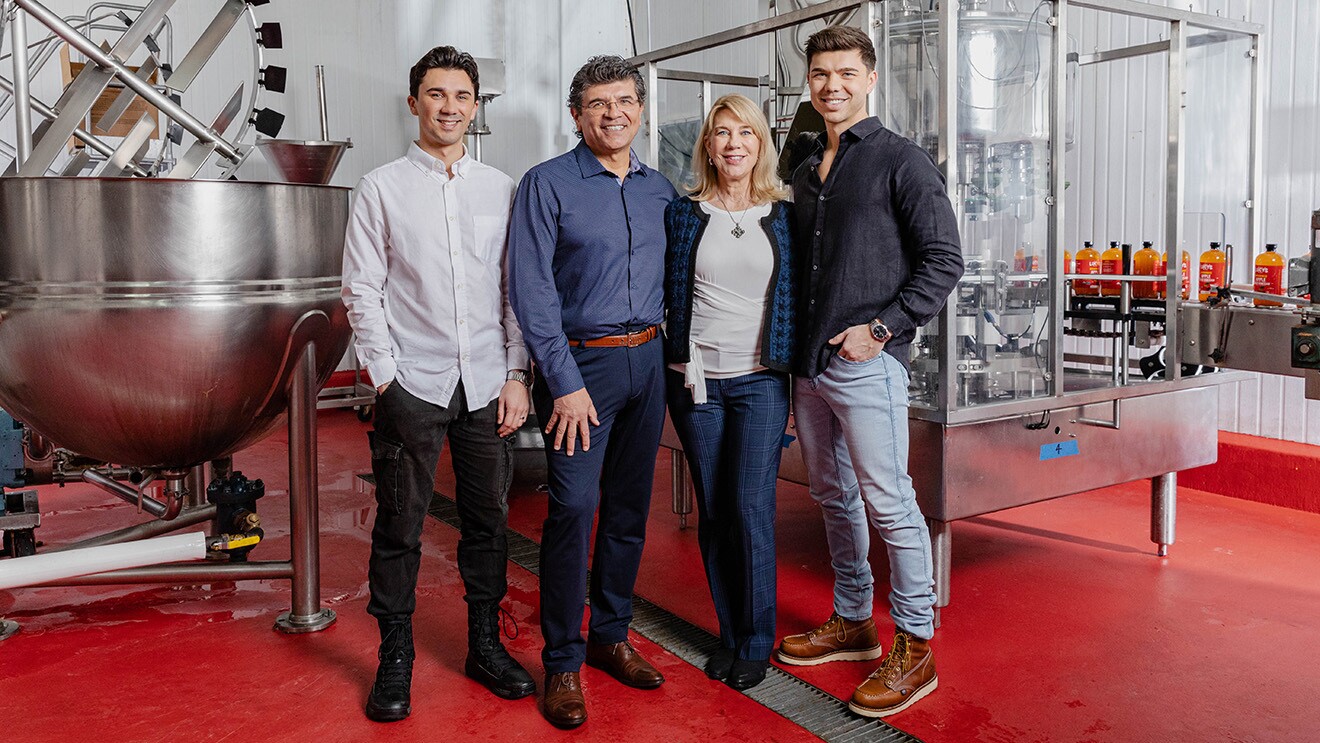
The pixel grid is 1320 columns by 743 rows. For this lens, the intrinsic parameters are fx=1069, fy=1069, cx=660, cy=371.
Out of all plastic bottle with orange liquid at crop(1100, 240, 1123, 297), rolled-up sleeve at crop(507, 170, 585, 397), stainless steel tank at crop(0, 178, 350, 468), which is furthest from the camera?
plastic bottle with orange liquid at crop(1100, 240, 1123, 297)

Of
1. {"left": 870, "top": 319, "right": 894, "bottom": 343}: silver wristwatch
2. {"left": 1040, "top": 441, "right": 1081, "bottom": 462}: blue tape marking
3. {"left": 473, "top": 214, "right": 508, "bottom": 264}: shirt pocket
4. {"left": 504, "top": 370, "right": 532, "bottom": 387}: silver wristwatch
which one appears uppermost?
{"left": 473, "top": 214, "right": 508, "bottom": 264}: shirt pocket

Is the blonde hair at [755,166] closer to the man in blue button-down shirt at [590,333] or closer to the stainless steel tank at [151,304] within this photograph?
the man in blue button-down shirt at [590,333]

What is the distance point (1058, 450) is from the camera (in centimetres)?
325

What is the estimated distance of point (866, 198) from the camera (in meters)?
2.44

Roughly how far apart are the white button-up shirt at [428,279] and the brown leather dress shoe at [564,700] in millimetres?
674

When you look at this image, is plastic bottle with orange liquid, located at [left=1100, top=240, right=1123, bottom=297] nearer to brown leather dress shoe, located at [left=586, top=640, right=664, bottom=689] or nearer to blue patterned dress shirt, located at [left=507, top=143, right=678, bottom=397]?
blue patterned dress shirt, located at [left=507, top=143, right=678, bottom=397]

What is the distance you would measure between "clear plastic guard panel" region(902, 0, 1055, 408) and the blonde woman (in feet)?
2.32

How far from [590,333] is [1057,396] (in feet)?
5.03

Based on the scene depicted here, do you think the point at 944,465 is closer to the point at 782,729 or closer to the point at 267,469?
the point at 782,729

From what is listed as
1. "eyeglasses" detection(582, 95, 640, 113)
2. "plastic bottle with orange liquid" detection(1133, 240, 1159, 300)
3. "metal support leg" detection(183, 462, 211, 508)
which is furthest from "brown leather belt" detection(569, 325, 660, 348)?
"metal support leg" detection(183, 462, 211, 508)

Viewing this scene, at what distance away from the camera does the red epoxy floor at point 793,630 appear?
2459mm

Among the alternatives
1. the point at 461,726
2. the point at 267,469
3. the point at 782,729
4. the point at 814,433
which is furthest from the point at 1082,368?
the point at 267,469

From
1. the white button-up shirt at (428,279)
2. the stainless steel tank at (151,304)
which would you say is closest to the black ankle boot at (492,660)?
the white button-up shirt at (428,279)

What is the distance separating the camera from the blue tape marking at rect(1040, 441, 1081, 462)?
3207 millimetres
